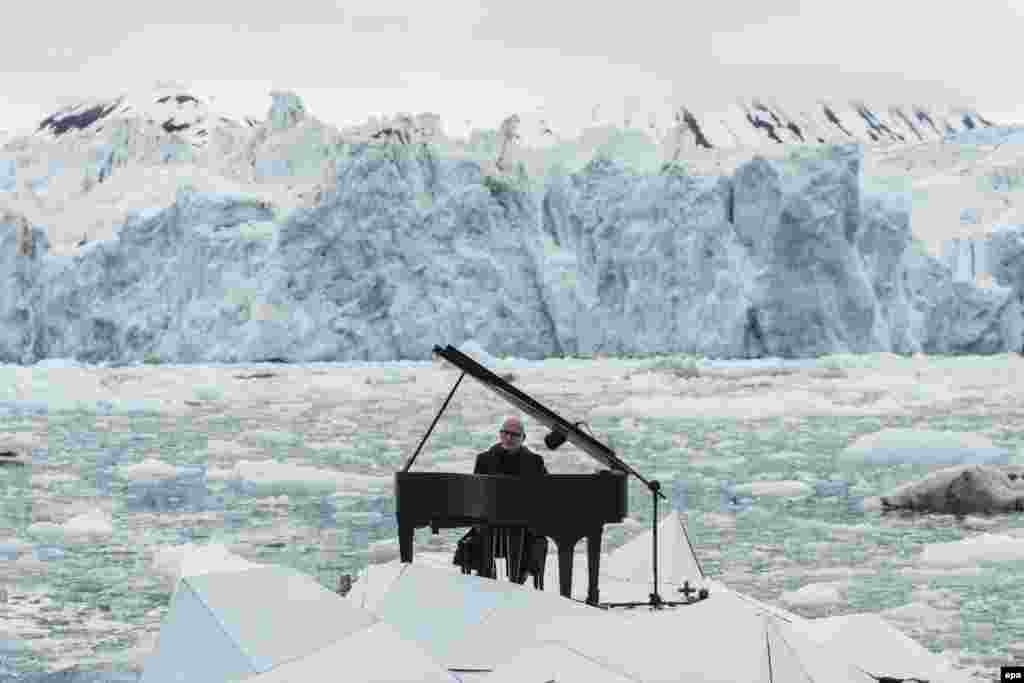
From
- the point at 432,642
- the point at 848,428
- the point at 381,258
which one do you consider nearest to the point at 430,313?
the point at 381,258

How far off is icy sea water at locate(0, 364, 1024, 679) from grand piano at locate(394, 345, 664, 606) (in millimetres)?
2257

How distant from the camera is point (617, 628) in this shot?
5.89m

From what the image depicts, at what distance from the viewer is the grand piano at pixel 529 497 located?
751 centimetres

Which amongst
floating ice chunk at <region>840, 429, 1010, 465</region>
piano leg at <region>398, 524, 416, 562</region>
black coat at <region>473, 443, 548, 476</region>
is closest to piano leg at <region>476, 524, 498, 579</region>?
black coat at <region>473, 443, 548, 476</region>

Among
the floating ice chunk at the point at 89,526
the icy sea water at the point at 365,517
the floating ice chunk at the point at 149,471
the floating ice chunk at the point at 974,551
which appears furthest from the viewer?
the floating ice chunk at the point at 149,471

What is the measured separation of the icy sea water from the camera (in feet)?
33.2

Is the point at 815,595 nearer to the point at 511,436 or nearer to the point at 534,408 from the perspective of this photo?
the point at 534,408

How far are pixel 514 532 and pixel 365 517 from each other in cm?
812

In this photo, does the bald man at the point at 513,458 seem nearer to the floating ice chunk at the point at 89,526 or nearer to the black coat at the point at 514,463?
the black coat at the point at 514,463

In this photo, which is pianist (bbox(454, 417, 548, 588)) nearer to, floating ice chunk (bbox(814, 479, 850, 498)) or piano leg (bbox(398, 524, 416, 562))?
piano leg (bbox(398, 524, 416, 562))

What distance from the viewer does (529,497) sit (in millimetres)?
7504

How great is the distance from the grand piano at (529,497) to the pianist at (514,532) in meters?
0.11

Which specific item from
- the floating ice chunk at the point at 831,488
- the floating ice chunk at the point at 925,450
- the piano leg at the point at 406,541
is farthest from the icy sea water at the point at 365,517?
the piano leg at the point at 406,541

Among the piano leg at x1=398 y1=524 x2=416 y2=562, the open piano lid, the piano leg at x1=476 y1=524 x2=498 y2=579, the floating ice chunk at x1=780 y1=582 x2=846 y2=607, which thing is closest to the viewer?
the open piano lid
